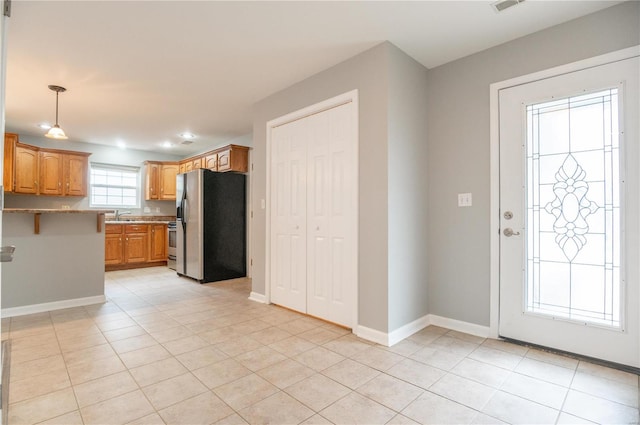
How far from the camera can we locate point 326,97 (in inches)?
125

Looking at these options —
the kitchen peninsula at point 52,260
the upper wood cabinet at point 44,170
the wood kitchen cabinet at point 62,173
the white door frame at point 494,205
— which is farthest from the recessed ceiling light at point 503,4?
the wood kitchen cabinet at point 62,173

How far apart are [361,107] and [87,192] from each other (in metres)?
5.86

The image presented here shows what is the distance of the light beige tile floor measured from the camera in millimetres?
1711

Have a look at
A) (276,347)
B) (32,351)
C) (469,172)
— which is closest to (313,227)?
(276,347)

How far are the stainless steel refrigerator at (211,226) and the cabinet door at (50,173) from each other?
2292mm

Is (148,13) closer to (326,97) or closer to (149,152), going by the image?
(326,97)

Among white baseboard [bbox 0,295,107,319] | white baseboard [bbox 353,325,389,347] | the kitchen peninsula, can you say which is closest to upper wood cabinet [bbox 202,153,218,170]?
the kitchen peninsula

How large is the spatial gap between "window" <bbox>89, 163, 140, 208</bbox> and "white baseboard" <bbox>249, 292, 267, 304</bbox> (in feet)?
14.9

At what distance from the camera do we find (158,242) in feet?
21.5

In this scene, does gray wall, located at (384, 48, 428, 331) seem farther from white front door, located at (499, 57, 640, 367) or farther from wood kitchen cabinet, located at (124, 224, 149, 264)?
wood kitchen cabinet, located at (124, 224, 149, 264)

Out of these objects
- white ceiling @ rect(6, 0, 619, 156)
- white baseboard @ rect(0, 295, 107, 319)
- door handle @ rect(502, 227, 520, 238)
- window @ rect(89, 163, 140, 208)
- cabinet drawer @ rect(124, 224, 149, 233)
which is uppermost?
white ceiling @ rect(6, 0, 619, 156)

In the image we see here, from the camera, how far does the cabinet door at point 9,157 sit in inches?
199

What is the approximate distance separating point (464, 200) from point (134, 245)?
5978mm

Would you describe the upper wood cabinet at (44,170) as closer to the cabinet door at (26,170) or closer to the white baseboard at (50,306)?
the cabinet door at (26,170)
